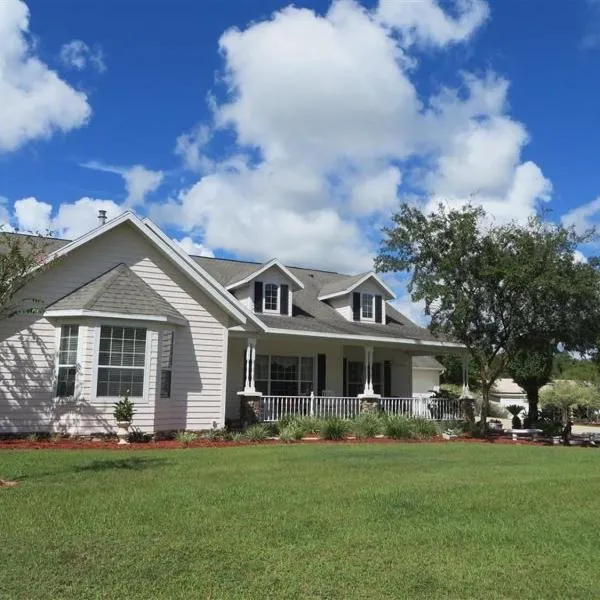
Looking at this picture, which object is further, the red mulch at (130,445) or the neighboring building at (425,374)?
the neighboring building at (425,374)

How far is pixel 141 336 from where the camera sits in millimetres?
17312

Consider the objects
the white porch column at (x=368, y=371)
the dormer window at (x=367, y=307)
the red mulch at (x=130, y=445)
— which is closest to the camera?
the red mulch at (x=130, y=445)

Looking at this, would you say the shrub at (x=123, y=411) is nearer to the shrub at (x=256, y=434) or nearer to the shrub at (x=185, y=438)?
the shrub at (x=185, y=438)

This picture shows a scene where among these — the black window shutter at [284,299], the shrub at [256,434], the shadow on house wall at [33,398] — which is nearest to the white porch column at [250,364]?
the shrub at [256,434]

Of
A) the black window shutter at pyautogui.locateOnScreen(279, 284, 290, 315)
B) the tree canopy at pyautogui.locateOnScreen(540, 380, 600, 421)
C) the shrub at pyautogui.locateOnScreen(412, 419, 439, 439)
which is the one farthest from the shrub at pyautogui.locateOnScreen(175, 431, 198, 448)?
the tree canopy at pyautogui.locateOnScreen(540, 380, 600, 421)

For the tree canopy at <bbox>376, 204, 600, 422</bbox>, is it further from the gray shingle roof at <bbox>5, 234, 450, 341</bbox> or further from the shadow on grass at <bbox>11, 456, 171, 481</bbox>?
the shadow on grass at <bbox>11, 456, 171, 481</bbox>

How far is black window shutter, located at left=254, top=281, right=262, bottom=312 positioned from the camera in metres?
23.8

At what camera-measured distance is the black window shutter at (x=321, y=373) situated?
25000mm

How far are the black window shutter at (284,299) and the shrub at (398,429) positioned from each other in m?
6.38

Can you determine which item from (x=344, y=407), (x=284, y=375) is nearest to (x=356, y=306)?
(x=284, y=375)

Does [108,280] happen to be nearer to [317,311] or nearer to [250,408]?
[250,408]

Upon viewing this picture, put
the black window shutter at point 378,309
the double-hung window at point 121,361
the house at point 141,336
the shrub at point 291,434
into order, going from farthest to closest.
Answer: the black window shutter at point 378,309, the shrub at point 291,434, the double-hung window at point 121,361, the house at point 141,336

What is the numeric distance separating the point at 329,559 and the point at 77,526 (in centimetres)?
288

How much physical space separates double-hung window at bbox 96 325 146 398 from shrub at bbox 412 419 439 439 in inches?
323
